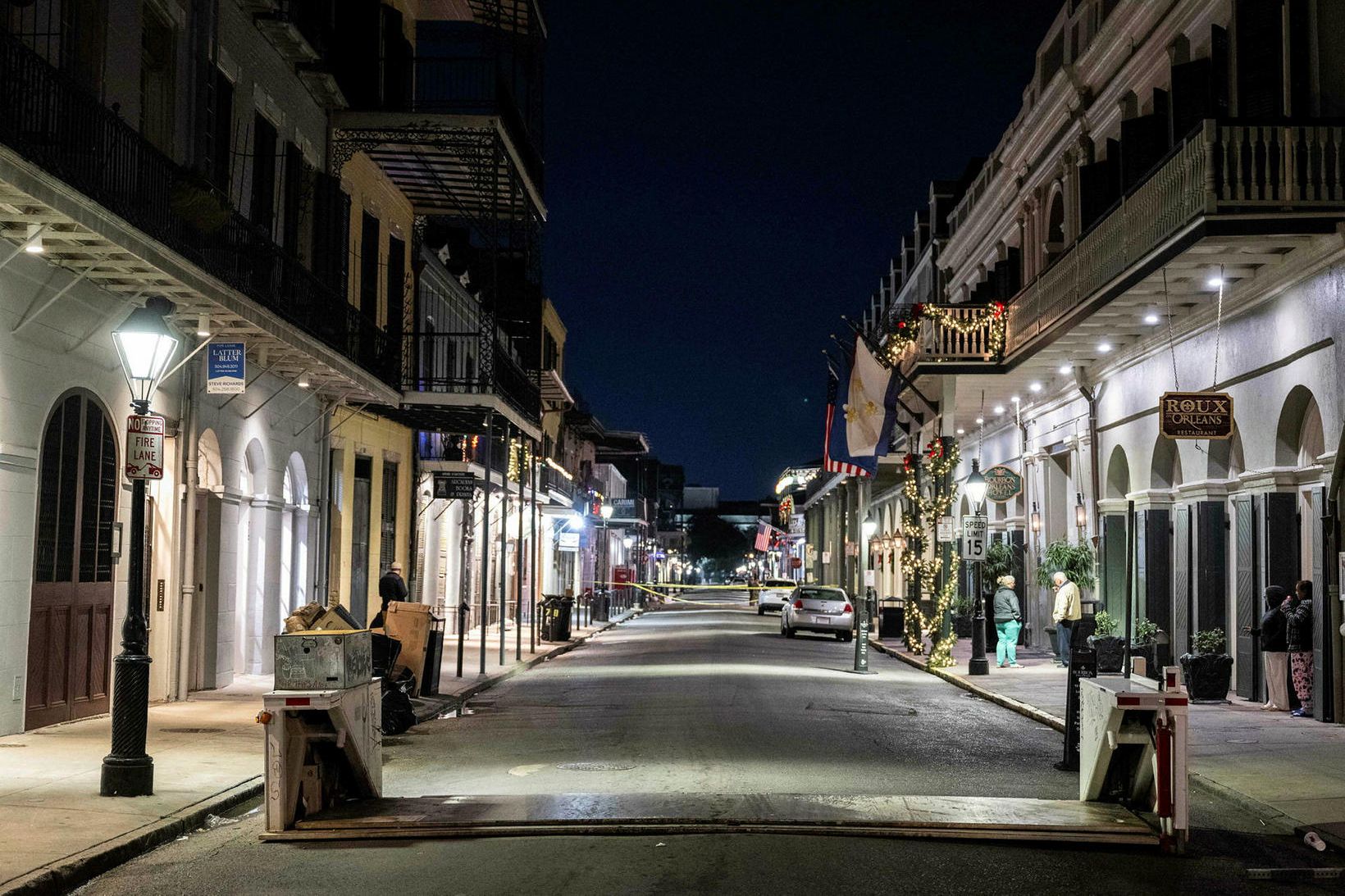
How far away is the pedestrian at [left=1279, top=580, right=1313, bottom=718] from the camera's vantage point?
55.4 feet

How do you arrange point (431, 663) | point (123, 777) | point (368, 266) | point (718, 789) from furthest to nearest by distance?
point (368, 266)
point (431, 663)
point (718, 789)
point (123, 777)

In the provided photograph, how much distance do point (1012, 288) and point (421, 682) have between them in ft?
62.4

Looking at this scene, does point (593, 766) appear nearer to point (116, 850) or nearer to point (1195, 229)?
point (116, 850)

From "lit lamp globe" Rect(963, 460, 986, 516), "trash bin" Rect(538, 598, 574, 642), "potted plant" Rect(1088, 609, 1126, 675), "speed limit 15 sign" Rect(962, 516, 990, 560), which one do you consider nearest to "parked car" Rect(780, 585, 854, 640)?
"trash bin" Rect(538, 598, 574, 642)

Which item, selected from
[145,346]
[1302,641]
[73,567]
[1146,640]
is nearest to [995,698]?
[1146,640]

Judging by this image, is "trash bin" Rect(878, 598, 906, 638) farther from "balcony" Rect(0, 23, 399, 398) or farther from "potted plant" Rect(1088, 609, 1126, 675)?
"balcony" Rect(0, 23, 399, 398)

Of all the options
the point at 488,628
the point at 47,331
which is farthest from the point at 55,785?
the point at 488,628

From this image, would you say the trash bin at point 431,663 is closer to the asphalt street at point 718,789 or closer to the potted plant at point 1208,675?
the asphalt street at point 718,789

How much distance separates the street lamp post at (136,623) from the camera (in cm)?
1061

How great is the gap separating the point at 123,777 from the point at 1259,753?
991 centimetres

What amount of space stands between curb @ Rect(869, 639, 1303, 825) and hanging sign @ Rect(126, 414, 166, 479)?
765 centimetres

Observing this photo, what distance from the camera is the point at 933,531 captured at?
29.4 m

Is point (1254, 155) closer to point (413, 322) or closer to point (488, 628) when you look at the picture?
point (413, 322)

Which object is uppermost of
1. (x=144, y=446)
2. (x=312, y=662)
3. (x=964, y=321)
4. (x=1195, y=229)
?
(x=964, y=321)
